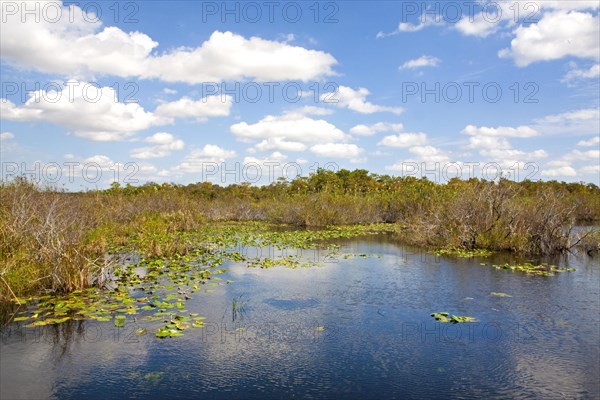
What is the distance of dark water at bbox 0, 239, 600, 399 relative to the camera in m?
5.42

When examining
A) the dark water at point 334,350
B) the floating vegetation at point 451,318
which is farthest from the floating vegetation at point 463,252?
the floating vegetation at point 451,318

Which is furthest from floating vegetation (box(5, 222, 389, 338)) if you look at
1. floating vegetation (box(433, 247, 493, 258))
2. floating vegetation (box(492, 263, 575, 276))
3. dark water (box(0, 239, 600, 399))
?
floating vegetation (box(492, 263, 575, 276))

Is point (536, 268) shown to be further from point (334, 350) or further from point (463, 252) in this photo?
point (334, 350)

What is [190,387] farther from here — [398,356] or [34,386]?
[398,356]

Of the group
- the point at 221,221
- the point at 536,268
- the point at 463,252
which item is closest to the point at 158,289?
the point at 536,268

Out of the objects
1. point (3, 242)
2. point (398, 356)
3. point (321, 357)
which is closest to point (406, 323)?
point (398, 356)

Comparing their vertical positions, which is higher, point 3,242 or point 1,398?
point 3,242

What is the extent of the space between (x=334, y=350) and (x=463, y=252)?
11118mm

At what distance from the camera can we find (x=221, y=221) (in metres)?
32.4

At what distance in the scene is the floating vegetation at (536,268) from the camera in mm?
12508

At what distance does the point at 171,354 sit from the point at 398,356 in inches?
126

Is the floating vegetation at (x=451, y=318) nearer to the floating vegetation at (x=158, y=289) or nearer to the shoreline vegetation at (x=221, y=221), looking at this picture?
the floating vegetation at (x=158, y=289)

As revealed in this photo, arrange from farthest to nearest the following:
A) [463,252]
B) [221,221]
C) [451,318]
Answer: [221,221]
[463,252]
[451,318]

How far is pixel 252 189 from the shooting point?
170 feet
